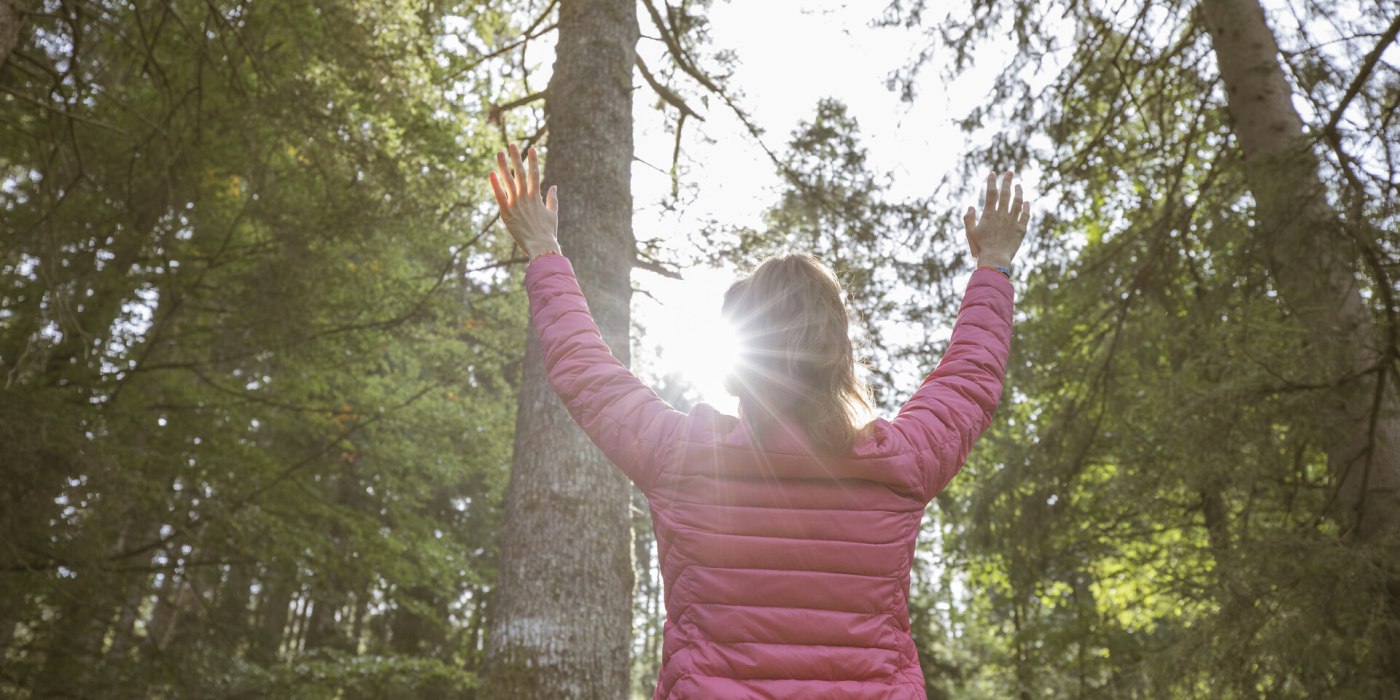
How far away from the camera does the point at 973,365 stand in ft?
6.23

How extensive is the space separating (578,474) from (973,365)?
275cm

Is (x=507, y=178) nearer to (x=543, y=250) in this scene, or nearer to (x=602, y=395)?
(x=543, y=250)

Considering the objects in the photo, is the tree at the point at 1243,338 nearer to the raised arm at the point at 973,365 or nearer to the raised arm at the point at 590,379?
the raised arm at the point at 973,365

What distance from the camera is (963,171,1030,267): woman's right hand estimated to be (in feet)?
6.92

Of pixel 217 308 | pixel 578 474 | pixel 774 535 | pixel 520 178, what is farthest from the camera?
pixel 217 308

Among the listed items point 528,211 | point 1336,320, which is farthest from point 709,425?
point 1336,320

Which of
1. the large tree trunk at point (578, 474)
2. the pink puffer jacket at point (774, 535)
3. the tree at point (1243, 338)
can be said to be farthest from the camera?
the tree at point (1243, 338)

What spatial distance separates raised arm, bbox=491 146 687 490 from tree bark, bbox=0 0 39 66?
3332mm

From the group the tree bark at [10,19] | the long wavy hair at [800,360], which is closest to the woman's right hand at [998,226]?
the long wavy hair at [800,360]

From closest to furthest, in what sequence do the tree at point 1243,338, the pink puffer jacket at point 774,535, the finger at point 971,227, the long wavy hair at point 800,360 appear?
the pink puffer jacket at point 774,535, the long wavy hair at point 800,360, the finger at point 971,227, the tree at point 1243,338

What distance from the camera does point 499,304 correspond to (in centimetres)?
1304

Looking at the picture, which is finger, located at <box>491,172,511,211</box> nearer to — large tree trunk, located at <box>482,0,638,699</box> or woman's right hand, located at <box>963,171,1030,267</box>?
woman's right hand, located at <box>963,171,1030,267</box>

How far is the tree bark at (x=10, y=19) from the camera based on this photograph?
13.2ft

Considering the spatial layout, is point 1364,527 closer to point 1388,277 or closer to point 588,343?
point 1388,277
